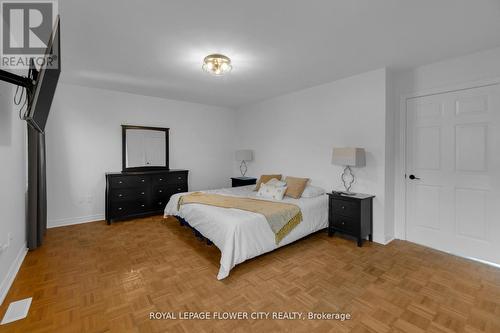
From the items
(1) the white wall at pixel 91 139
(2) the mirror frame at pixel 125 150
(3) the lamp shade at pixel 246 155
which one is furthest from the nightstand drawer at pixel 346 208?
(2) the mirror frame at pixel 125 150


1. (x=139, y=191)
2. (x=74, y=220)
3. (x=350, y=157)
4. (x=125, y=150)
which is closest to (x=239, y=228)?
(x=350, y=157)

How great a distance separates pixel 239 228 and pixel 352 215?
5.75 feet

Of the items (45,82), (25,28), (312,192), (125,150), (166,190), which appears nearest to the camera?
(45,82)

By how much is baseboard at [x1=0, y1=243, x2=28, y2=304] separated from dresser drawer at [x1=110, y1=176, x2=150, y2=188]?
1.48m

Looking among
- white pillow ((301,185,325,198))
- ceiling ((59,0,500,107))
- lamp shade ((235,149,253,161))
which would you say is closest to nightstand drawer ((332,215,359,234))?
white pillow ((301,185,325,198))

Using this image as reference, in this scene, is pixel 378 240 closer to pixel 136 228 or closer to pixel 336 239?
pixel 336 239

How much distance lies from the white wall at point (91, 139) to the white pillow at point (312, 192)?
9.48ft

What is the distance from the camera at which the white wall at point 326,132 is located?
332 centimetres

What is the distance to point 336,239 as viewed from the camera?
3.47 m

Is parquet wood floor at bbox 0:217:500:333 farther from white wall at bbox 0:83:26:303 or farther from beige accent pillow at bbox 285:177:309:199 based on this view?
beige accent pillow at bbox 285:177:309:199

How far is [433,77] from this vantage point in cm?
308

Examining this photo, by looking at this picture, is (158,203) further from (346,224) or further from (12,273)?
(346,224)

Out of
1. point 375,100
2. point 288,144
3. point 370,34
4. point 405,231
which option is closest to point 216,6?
point 370,34

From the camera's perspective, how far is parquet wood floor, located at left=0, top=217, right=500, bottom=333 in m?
1.75
